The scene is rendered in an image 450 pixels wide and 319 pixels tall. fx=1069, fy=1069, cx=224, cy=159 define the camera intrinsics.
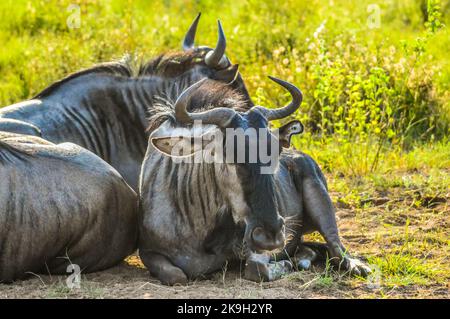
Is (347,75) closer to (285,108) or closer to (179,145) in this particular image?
(285,108)

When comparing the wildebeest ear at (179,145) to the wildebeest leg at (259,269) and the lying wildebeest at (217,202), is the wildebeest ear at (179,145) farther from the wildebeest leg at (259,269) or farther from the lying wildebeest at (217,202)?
the wildebeest leg at (259,269)

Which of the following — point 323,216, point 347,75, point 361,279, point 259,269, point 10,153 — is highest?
point 347,75

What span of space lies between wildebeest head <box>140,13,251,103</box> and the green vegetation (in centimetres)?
25

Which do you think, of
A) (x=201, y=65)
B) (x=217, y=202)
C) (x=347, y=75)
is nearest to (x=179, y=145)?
(x=217, y=202)

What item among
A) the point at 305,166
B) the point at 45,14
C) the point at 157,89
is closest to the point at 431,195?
the point at 305,166

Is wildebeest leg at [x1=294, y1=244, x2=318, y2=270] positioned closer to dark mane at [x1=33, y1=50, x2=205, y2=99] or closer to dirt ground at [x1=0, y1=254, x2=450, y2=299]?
dirt ground at [x1=0, y1=254, x2=450, y2=299]

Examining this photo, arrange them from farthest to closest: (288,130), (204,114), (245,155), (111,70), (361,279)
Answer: (111,70) < (288,130) < (361,279) < (204,114) < (245,155)

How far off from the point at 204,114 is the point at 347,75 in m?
4.26

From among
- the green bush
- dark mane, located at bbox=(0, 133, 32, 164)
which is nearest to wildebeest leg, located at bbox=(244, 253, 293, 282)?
dark mane, located at bbox=(0, 133, 32, 164)

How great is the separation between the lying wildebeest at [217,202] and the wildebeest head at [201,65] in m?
0.99

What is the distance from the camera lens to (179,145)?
22.2 feet

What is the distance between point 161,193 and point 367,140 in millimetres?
3006

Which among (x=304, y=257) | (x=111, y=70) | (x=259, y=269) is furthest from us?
(x=111, y=70)
